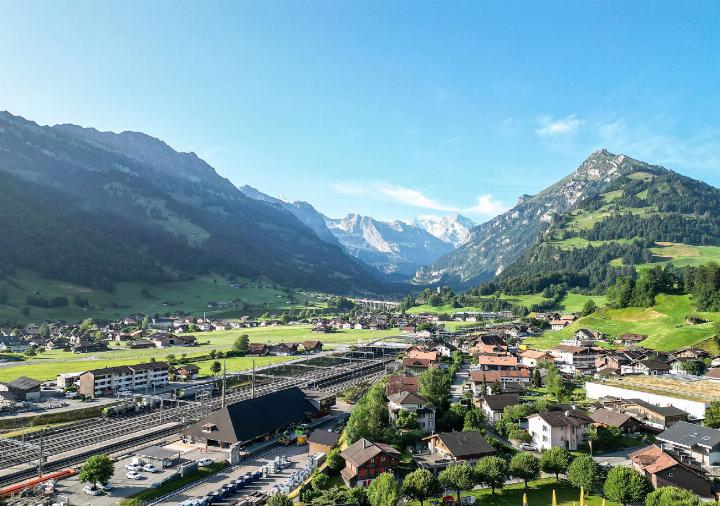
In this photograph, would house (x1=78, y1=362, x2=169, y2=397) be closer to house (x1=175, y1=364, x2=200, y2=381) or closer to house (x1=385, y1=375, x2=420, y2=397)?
house (x1=175, y1=364, x2=200, y2=381)

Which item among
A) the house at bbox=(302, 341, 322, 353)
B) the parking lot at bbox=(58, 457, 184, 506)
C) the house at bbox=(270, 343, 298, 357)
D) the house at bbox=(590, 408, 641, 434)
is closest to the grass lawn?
the house at bbox=(590, 408, 641, 434)

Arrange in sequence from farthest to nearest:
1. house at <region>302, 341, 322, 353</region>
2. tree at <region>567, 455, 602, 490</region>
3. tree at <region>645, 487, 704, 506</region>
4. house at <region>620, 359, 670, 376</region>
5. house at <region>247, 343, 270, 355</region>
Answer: house at <region>302, 341, 322, 353</region>, house at <region>247, 343, 270, 355</region>, house at <region>620, 359, 670, 376</region>, tree at <region>567, 455, 602, 490</region>, tree at <region>645, 487, 704, 506</region>

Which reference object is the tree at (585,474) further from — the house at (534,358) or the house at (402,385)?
the house at (534,358)

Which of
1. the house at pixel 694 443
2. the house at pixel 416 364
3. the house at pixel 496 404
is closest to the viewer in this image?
the house at pixel 694 443

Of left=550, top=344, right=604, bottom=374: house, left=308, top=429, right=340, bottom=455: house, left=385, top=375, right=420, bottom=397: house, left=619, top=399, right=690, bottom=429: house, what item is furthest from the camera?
left=550, top=344, right=604, bottom=374: house

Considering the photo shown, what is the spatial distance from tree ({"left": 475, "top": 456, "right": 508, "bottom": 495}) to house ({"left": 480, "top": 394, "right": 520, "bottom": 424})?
813 inches

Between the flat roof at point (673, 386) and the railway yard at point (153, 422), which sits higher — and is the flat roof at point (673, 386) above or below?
above

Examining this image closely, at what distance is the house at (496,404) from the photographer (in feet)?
196

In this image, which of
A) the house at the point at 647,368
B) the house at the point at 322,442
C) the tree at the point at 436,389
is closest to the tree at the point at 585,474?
the tree at the point at 436,389

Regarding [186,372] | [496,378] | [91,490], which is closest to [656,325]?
[496,378]

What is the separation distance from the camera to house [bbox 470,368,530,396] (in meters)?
74.2

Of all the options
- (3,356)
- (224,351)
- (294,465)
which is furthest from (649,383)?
(3,356)

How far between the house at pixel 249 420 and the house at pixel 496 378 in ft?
84.5

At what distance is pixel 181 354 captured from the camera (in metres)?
117
